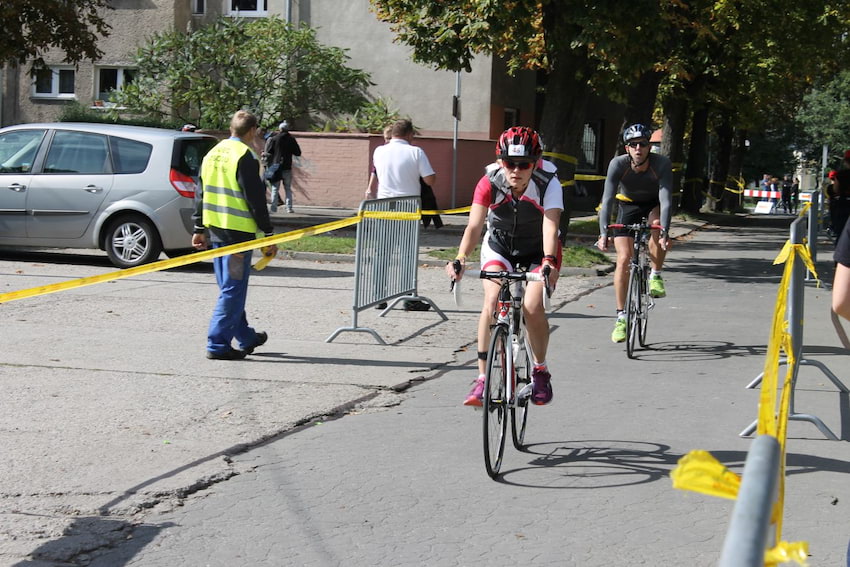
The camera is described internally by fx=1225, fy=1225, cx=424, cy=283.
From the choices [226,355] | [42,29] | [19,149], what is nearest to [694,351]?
[226,355]

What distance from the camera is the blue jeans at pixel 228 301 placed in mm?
9047

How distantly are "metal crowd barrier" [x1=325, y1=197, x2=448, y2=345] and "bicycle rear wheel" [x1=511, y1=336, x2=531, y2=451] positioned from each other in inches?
146

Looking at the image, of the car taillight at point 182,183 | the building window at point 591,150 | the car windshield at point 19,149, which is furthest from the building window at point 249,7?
the car taillight at point 182,183

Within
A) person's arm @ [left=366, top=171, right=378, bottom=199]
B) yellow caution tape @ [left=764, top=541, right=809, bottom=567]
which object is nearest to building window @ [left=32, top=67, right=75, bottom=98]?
person's arm @ [left=366, top=171, right=378, bottom=199]

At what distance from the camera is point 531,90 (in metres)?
35.5

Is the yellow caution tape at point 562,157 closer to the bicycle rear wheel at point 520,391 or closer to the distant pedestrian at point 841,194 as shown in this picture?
the distant pedestrian at point 841,194

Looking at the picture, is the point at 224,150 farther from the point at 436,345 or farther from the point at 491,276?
the point at 491,276

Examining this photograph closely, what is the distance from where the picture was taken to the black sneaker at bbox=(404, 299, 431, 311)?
40.7 ft

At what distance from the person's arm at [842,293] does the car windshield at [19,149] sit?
1163cm

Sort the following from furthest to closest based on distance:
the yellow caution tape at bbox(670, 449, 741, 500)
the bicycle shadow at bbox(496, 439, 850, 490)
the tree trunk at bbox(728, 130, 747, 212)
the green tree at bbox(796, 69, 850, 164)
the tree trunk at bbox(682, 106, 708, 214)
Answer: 1. the green tree at bbox(796, 69, 850, 164)
2. the tree trunk at bbox(728, 130, 747, 212)
3. the tree trunk at bbox(682, 106, 708, 214)
4. the bicycle shadow at bbox(496, 439, 850, 490)
5. the yellow caution tape at bbox(670, 449, 741, 500)

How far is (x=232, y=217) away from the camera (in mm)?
9188

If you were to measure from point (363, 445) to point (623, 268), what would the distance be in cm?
412

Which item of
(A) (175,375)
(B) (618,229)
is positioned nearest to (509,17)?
(B) (618,229)

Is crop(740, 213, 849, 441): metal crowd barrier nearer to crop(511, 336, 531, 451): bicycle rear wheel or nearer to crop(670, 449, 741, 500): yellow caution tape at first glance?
crop(511, 336, 531, 451): bicycle rear wheel
